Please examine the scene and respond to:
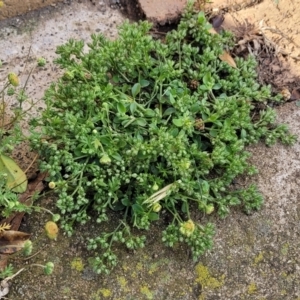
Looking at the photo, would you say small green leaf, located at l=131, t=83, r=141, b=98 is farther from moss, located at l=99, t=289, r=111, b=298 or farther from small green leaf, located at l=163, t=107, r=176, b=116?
moss, located at l=99, t=289, r=111, b=298

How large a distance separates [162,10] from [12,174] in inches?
42.8

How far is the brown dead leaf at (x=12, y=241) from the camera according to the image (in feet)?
7.11

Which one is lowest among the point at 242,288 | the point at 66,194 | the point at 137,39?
the point at 242,288

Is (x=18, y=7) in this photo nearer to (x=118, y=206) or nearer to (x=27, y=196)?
(x=27, y=196)

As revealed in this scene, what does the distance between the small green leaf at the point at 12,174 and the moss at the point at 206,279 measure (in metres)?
0.74

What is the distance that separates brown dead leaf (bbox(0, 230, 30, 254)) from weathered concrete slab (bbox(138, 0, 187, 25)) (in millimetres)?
1203

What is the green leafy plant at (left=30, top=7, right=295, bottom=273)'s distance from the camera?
87.0 inches

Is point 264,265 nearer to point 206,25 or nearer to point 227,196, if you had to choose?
point 227,196

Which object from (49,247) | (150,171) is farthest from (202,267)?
(49,247)

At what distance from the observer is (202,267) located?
2.29 m

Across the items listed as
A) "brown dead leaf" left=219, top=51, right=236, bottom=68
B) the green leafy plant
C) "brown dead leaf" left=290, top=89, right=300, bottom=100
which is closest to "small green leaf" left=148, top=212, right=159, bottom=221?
the green leafy plant


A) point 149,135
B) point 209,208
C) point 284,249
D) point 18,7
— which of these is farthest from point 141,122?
point 18,7

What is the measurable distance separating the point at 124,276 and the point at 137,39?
93 centimetres

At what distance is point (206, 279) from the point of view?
227cm
